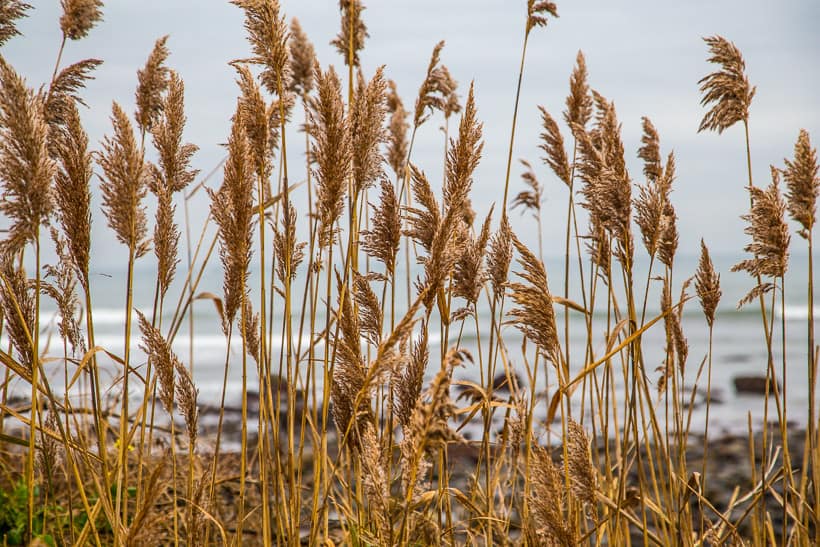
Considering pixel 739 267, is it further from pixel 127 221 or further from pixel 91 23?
pixel 91 23

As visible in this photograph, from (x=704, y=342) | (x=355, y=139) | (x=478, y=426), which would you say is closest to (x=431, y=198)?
(x=355, y=139)

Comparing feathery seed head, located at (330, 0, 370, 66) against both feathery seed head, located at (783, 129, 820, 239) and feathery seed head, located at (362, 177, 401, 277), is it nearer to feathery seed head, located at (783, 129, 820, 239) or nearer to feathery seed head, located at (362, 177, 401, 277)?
feathery seed head, located at (362, 177, 401, 277)

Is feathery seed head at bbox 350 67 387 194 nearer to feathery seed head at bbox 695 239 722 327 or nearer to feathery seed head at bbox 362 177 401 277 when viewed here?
feathery seed head at bbox 362 177 401 277

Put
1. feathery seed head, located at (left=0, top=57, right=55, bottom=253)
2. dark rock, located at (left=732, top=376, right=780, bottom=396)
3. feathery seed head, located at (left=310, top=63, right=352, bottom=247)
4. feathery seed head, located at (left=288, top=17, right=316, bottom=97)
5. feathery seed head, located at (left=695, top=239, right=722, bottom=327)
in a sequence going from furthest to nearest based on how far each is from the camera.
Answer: dark rock, located at (left=732, top=376, right=780, bottom=396)
feathery seed head, located at (left=288, top=17, right=316, bottom=97)
feathery seed head, located at (left=695, top=239, right=722, bottom=327)
feathery seed head, located at (left=310, top=63, right=352, bottom=247)
feathery seed head, located at (left=0, top=57, right=55, bottom=253)

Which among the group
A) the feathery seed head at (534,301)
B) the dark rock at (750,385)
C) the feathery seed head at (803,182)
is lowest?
the dark rock at (750,385)

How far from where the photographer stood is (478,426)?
8273mm

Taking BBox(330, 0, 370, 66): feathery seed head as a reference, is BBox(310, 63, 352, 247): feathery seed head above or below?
below

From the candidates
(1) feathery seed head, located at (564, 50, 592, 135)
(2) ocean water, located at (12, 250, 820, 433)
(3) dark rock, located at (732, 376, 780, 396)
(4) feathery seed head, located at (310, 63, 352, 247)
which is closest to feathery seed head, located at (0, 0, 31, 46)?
(4) feathery seed head, located at (310, 63, 352, 247)

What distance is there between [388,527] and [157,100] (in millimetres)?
1373

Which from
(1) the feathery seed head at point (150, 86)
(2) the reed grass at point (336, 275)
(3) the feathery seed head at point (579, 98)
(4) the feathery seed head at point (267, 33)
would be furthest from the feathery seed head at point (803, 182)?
(1) the feathery seed head at point (150, 86)

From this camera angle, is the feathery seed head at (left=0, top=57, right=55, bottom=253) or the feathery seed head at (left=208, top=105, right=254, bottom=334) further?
the feathery seed head at (left=208, top=105, right=254, bottom=334)

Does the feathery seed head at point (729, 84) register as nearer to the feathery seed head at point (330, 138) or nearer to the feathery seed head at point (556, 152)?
the feathery seed head at point (556, 152)

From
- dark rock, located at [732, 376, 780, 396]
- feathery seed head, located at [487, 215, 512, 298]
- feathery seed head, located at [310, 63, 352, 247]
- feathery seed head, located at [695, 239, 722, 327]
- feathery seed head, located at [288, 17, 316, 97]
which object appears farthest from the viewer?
dark rock, located at [732, 376, 780, 396]

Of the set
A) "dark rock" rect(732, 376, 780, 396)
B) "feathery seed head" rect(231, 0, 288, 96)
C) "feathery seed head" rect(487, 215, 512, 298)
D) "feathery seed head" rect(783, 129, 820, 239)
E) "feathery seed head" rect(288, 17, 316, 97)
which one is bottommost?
"dark rock" rect(732, 376, 780, 396)
